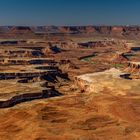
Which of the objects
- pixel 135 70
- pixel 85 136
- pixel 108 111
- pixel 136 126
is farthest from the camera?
pixel 135 70

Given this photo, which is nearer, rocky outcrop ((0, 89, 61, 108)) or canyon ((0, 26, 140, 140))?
canyon ((0, 26, 140, 140))

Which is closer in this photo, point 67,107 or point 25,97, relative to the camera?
point 67,107

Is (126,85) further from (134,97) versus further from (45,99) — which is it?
(45,99)

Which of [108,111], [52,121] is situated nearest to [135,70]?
[108,111]

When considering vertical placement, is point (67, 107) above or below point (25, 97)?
below

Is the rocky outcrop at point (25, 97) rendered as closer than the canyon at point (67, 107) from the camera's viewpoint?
No

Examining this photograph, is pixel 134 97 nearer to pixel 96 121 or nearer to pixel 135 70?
pixel 96 121

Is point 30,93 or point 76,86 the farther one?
point 76,86

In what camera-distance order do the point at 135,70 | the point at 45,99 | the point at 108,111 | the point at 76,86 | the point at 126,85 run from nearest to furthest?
the point at 108,111, the point at 45,99, the point at 126,85, the point at 76,86, the point at 135,70

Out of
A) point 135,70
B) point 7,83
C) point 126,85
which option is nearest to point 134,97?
point 126,85
